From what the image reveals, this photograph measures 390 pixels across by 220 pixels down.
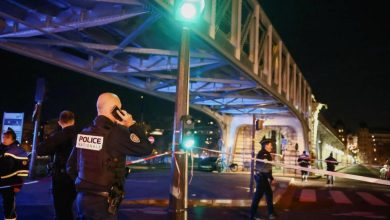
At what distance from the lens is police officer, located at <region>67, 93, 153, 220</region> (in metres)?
3.86

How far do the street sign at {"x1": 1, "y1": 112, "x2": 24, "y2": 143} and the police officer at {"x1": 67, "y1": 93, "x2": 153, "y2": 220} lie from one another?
11.3 meters

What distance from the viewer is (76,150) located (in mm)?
4199

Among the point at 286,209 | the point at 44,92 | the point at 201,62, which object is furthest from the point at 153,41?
the point at 286,209

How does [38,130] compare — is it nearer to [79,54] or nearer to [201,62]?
[79,54]

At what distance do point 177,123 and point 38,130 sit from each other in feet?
33.2

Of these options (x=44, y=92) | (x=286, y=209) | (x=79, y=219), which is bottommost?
(x=286, y=209)

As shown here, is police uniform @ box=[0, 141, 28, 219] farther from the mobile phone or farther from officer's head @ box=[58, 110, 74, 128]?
the mobile phone

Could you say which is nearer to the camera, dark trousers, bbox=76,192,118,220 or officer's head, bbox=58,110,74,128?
dark trousers, bbox=76,192,118,220

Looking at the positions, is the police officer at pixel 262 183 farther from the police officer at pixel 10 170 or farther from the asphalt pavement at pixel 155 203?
the police officer at pixel 10 170

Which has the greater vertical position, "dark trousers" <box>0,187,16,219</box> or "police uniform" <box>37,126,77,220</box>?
"police uniform" <box>37,126,77,220</box>

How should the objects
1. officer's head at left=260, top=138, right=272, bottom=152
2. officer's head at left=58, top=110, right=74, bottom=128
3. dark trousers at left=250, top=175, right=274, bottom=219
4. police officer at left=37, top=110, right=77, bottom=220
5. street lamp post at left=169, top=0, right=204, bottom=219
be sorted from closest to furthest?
police officer at left=37, top=110, right=77, bottom=220 < officer's head at left=58, top=110, right=74, bottom=128 < street lamp post at left=169, top=0, right=204, bottom=219 < dark trousers at left=250, top=175, right=274, bottom=219 < officer's head at left=260, top=138, right=272, bottom=152

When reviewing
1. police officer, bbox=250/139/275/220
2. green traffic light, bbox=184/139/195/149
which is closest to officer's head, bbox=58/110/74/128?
green traffic light, bbox=184/139/195/149

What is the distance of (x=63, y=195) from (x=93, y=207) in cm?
183

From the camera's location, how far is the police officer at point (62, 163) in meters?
5.35
